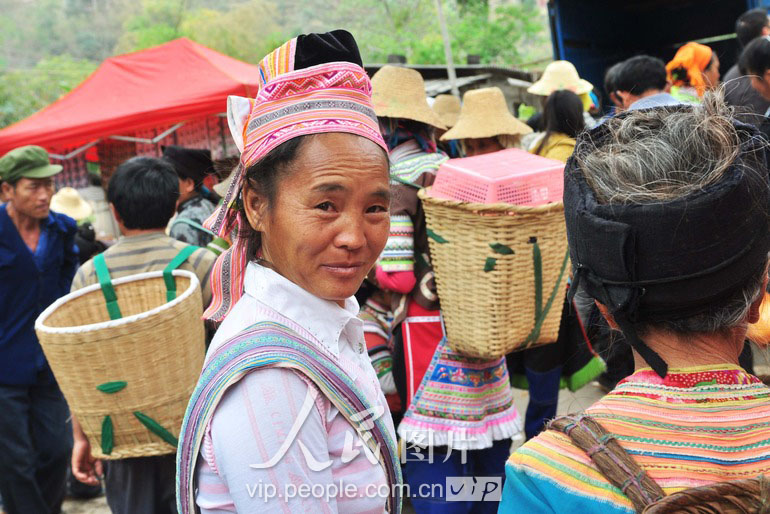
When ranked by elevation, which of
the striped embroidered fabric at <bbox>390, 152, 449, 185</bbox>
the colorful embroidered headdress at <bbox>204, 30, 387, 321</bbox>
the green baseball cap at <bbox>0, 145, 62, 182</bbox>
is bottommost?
the striped embroidered fabric at <bbox>390, 152, 449, 185</bbox>

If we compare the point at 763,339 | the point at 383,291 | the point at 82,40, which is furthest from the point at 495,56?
the point at 82,40

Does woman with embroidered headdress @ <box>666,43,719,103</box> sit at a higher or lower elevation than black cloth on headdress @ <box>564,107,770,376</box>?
lower

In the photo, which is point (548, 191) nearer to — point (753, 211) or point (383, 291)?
point (383, 291)

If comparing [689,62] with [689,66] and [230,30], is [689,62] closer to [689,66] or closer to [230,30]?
[689,66]

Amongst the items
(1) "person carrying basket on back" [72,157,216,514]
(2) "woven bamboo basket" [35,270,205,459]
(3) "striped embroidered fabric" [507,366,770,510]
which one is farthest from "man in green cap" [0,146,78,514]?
(3) "striped embroidered fabric" [507,366,770,510]

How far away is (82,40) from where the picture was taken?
47.2 meters

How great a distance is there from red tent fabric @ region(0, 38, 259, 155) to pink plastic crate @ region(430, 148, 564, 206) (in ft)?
19.6

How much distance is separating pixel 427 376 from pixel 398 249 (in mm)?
599

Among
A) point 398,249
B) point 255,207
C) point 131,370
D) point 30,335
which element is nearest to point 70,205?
point 30,335

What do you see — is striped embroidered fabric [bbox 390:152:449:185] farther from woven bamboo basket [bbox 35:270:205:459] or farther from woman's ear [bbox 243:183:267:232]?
woman's ear [bbox 243:183:267:232]

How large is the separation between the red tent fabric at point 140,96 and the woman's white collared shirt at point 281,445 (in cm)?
735

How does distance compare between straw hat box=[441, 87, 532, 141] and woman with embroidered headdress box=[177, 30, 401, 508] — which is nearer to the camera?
woman with embroidered headdress box=[177, 30, 401, 508]

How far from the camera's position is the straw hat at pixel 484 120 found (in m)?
4.21

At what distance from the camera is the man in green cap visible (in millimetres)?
3922
